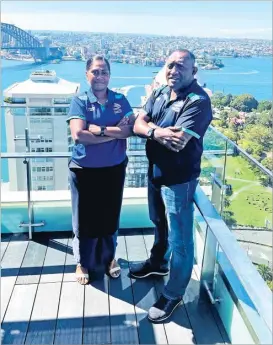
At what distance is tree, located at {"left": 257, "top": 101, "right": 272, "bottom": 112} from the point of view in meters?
2.97

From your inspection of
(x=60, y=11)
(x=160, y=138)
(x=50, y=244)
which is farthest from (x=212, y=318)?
(x=60, y=11)

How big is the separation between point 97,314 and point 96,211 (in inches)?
26.9

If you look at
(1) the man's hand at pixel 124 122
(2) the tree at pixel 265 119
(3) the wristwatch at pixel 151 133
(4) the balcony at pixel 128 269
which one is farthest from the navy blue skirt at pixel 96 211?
(2) the tree at pixel 265 119

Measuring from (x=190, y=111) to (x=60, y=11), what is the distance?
56.3 inches

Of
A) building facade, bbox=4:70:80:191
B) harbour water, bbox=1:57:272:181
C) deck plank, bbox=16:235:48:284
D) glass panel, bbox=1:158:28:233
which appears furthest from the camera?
glass panel, bbox=1:158:28:233

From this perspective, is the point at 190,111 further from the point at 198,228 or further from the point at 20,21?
the point at 20,21

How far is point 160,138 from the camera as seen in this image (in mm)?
2244

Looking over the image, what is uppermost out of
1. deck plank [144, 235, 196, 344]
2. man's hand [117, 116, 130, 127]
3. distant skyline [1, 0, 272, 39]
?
distant skyline [1, 0, 272, 39]

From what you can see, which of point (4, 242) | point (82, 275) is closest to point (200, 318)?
point (82, 275)

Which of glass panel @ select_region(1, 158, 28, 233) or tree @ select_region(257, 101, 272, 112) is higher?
tree @ select_region(257, 101, 272, 112)

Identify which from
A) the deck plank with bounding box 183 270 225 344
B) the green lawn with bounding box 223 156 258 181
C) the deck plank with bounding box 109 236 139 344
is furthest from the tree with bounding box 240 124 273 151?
the deck plank with bounding box 109 236 139 344

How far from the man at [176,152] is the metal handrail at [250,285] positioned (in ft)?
0.78

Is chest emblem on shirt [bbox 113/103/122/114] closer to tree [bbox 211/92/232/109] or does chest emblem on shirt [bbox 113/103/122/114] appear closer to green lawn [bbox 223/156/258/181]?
tree [bbox 211/92/232/109]

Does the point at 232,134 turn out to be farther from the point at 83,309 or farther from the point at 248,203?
the point at 83,309
